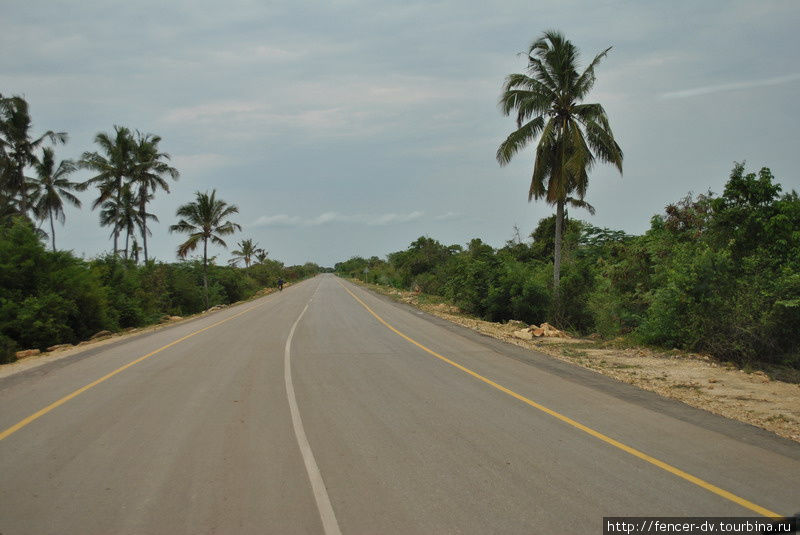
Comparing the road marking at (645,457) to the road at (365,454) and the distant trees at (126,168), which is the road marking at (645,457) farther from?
the distant trees at (126,168)

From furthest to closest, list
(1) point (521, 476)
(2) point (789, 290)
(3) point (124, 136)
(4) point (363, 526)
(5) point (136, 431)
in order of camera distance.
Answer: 1. (3) point (124, 136)
2. (2) point (789, 290)
3. (5) point (136, 431)
4. (1) point (521, 476)
5. (4) point (363, 526)

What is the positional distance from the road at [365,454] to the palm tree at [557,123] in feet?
43.3

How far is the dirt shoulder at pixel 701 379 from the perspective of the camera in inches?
293

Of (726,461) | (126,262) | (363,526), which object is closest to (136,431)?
(363,526)

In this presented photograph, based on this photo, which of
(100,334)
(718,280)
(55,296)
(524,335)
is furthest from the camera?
(100,334)

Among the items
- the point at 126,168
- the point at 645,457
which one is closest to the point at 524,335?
the point at 645,457

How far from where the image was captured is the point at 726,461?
5.31 metres

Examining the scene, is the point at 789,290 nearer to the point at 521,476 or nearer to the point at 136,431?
the point at 521,476

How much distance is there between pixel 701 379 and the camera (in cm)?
998

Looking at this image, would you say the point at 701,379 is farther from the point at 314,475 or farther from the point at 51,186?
the point at 51,186

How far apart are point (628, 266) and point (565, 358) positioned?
622cm

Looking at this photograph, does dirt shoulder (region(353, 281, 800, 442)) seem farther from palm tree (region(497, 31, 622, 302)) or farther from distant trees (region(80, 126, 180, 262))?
distant trees (region(80, 126, 180, 262))

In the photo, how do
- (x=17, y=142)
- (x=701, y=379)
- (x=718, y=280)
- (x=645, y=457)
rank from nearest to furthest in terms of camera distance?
1. (x=645, y=457)
2. (x=701, y=379)
3. (x=718, y=280)
4. (x=17, y=142)

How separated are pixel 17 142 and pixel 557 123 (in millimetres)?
36173
